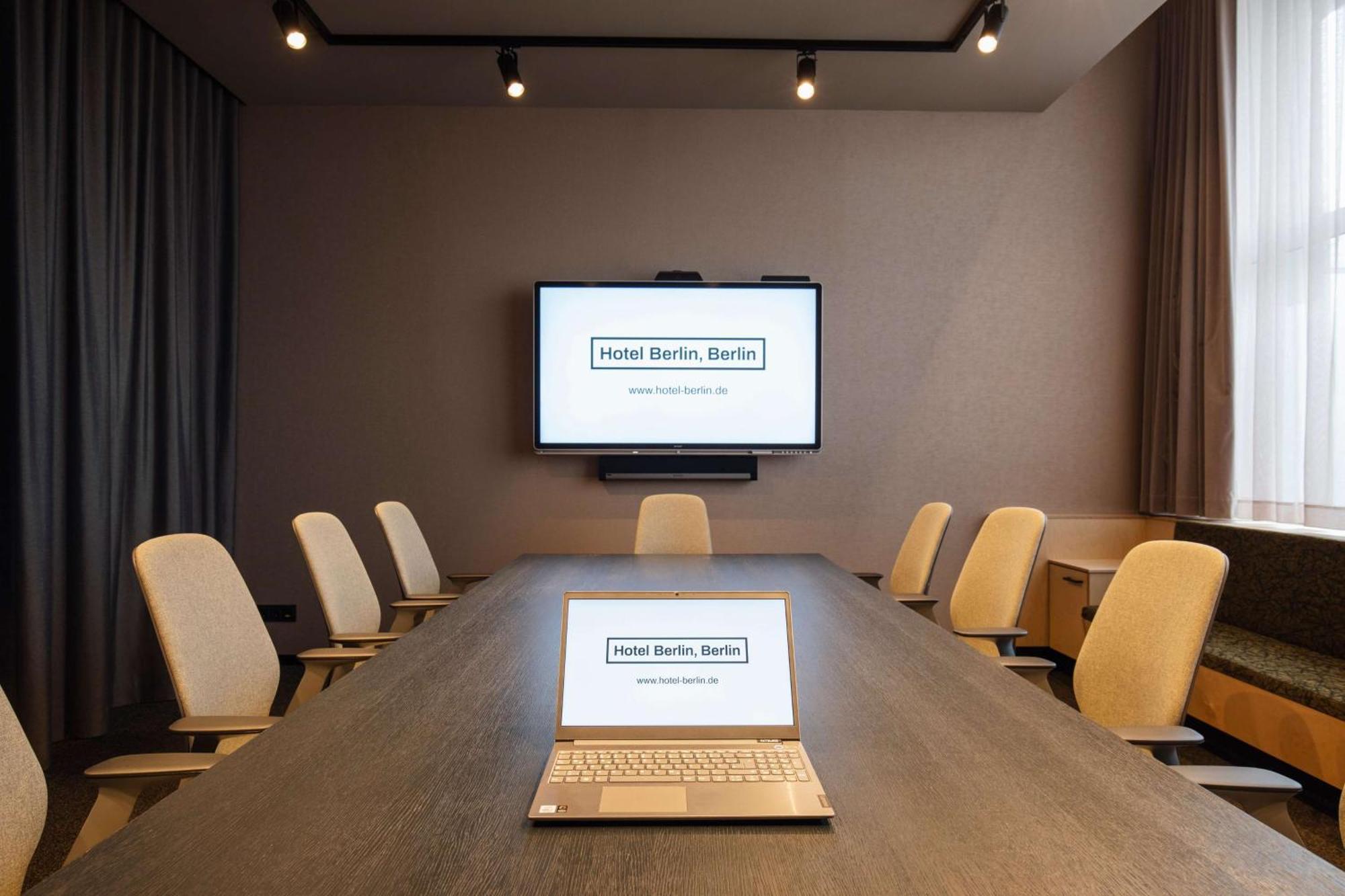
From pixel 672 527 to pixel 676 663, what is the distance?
8.74 feet

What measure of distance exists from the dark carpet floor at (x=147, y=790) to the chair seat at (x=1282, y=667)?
0.35 m

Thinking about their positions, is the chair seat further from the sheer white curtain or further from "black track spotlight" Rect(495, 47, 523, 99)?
"black track spotlight" Rect(495, 47, 523, 99)

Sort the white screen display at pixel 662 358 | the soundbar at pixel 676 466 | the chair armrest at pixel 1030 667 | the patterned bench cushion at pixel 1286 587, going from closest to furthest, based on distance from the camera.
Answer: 1. the chair armrest at pixel 1030 667
2. the patterned bench cushion at pixel 1286 587
3. the white screen display at pixel 662 358
4. the soundbar at pixel 676 466

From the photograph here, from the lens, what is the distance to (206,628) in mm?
1777

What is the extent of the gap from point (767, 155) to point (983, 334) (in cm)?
173

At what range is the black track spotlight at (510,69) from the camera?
3844 mm

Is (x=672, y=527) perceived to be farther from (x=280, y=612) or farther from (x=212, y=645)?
(x=280, y=612)

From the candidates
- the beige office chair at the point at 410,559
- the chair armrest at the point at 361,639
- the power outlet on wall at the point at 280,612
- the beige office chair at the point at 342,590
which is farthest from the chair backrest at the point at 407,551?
the power outlet on wall at the point at 280,612

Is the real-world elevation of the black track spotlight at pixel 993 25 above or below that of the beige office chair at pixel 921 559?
above

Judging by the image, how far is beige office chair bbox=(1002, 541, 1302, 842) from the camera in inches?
62.8

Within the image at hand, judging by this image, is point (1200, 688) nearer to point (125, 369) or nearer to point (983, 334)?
point (983, 334)

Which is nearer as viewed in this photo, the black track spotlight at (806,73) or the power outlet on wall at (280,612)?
the black track spotlight at (806,73)

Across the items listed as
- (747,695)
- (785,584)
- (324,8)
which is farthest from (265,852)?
(324,8)

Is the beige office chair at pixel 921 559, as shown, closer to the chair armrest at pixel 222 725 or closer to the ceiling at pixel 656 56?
the chair armrest at pixel 222 725
